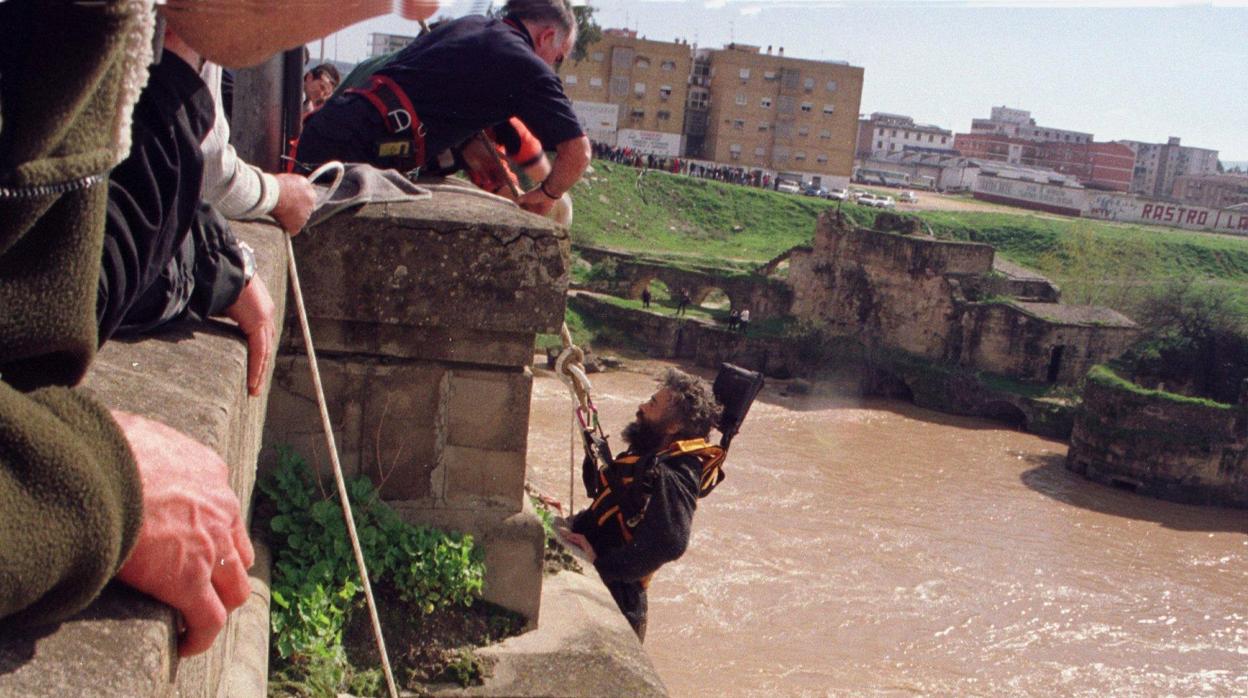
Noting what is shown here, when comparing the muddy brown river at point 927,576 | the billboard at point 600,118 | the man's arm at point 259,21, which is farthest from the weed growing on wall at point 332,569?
the billboard at point 600,118

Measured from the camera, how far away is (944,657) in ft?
57.2

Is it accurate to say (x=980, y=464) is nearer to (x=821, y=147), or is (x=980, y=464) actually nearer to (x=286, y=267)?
(x=286, y=267)

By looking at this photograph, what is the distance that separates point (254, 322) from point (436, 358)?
1.22 meters

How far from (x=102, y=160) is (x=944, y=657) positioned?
17530 millimetres

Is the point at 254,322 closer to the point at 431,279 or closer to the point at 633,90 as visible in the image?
the point at 431,279

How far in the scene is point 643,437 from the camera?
4.89 meters

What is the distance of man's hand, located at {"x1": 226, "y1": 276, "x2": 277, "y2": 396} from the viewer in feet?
7.80

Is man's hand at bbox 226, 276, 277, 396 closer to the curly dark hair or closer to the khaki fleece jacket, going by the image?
the khaki fleece jacket

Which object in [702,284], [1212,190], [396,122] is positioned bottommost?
[702,284]

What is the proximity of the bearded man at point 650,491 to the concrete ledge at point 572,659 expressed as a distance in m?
0.53

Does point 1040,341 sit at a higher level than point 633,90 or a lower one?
lower

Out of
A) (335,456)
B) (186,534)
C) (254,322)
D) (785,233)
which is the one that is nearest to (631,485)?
(335,456)

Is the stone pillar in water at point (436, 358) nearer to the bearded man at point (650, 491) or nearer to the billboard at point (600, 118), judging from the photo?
the bearded man at point (650, 491)

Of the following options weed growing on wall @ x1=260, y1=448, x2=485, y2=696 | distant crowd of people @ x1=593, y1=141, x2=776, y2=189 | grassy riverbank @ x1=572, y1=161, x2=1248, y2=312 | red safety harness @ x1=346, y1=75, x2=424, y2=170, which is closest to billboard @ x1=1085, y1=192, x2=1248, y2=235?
grassy riverbank @ x1=572, y1=161, x2=1248, y2=312
